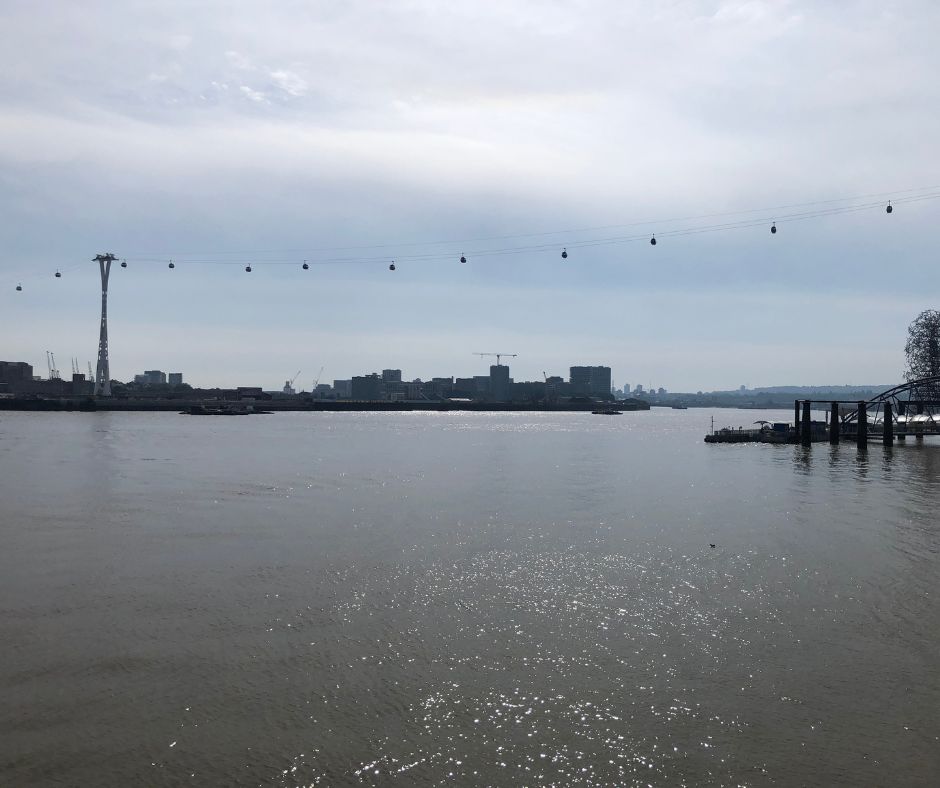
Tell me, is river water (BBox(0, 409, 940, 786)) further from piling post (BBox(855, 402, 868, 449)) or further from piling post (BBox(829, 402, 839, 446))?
piling post (BBox(829, 402, 839, 446))

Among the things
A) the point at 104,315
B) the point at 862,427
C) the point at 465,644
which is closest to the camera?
the point at 465,644

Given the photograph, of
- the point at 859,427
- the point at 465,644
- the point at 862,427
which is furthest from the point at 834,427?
the point at 465,644

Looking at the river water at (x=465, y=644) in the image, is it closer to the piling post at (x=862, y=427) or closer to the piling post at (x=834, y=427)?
the piling post at (x=862, y=427)

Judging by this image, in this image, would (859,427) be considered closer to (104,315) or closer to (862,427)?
(862,427)

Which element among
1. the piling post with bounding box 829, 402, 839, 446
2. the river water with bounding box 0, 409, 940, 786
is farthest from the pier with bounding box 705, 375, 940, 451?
the river water with bounding box 0, 409, 940, 786

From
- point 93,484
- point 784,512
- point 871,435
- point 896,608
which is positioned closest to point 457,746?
point 896,608

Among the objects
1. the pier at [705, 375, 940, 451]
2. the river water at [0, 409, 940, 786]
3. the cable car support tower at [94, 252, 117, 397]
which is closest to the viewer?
the river water at [0, 409, 940, 786]

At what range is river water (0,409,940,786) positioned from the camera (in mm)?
11555

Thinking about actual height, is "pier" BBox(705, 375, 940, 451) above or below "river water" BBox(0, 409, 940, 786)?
above

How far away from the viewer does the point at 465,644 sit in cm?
1658

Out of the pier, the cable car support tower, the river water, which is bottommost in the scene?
the river water

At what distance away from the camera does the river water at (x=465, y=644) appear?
455 inches

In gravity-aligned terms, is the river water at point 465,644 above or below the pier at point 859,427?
below

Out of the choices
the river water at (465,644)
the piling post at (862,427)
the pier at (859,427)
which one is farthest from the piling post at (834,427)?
the river water at (465,644)
